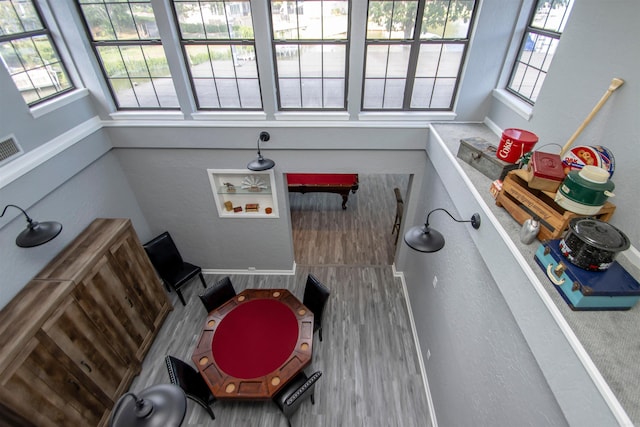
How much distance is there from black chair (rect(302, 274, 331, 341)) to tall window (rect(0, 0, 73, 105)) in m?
4.11

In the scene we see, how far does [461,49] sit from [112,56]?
459cm

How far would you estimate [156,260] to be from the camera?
4992mm

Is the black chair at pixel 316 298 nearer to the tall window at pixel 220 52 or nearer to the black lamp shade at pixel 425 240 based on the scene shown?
the black lamp shade at pixel 425 240

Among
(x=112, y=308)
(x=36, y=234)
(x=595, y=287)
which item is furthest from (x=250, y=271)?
(x=595, y=287)

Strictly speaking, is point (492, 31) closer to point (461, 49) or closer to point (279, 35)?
point (461, 49)

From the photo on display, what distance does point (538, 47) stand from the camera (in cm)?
327

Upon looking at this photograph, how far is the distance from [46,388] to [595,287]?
4.45m

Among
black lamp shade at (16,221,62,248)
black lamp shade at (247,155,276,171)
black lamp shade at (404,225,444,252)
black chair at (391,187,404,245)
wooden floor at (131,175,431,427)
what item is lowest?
wooden floor at (131,175,431,427)

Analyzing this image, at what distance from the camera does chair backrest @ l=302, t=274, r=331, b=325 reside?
4.23 meters

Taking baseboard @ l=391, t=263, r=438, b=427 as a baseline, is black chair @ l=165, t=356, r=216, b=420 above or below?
above

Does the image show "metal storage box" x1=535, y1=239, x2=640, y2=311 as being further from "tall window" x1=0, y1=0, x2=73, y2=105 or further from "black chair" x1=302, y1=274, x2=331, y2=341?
"tall window" x1=0, y1=0, x2=73, y2=105

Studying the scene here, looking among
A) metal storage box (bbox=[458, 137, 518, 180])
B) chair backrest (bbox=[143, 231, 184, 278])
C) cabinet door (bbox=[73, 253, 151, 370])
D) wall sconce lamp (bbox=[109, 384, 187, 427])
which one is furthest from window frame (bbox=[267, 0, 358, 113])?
wall sconce lamp (bbox=[109, 384, 187, 427])

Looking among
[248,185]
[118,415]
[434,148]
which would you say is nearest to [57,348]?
[118,415]

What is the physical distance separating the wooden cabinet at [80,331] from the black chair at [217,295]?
0.98 m
